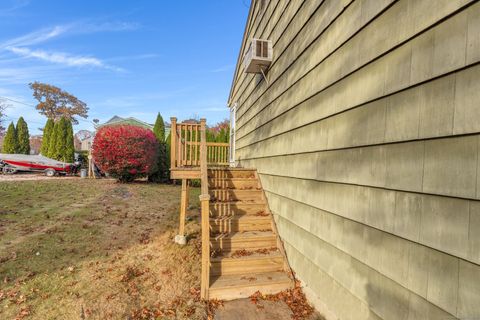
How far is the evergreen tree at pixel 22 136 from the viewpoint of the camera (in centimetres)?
A: 1952

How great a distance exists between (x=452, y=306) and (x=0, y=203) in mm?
8956

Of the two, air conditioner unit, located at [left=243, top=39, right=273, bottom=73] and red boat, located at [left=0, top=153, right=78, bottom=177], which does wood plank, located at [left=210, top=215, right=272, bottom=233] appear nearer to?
air conditioner unit, located at [left=243, top=39, right=273, bottom=73]

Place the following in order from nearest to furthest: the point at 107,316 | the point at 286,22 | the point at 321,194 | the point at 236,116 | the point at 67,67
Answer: the point at 321,194 < the point at 107,316 < the point at 286,22 < the point at 236,116 < the point at 67,67

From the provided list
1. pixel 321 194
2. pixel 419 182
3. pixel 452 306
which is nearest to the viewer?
pixel 452 306

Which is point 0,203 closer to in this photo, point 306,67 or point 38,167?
point 306,67

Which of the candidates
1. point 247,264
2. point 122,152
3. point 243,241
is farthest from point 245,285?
point 122,152

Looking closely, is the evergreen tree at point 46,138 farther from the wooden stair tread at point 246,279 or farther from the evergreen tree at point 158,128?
the wooden stair tread at point 246,279

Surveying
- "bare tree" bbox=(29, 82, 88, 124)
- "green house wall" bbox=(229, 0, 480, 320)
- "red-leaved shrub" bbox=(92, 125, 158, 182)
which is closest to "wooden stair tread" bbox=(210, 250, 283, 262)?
"green house wall" bbox=(229, 0, 480, 320)

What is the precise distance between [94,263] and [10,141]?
21.4 m

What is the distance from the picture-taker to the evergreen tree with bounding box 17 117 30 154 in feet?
64.0

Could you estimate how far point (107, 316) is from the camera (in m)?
2.77

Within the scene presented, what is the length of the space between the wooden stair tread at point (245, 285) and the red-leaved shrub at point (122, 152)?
347 inches

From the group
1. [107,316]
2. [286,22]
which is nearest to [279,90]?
[286,22]

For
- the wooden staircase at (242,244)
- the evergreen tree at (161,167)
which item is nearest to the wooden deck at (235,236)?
the wooden staircase at (242,244)
